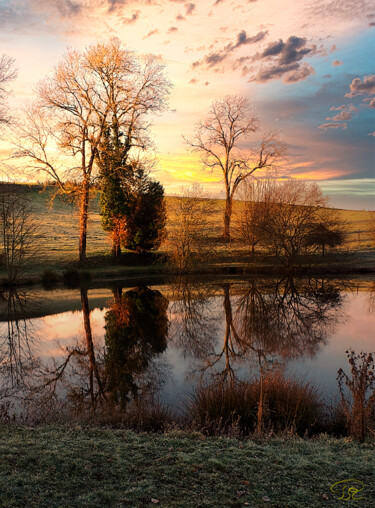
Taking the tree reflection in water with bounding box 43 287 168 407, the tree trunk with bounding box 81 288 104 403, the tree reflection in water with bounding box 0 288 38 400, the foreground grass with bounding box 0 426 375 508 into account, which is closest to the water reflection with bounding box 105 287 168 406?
the tree reflection in water with bounding box 43 287 168 407

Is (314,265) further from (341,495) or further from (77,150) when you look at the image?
(341,495)

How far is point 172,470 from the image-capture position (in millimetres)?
5430

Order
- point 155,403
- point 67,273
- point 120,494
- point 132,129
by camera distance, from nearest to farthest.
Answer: point 120,494, point 155,403, point 67,273, point 132,129

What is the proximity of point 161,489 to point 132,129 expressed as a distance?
114 feet

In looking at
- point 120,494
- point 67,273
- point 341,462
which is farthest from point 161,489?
point 67,273

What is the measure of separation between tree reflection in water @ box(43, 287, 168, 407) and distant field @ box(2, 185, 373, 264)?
16211mm

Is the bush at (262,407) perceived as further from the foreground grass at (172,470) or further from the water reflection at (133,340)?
the water reflection at (133,340)

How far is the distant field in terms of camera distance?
36.6 metres

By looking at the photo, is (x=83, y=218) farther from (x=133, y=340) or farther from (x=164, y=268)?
(x=133, y=340)

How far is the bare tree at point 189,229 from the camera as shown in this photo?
110 feet

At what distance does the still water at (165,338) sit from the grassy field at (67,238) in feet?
27.3

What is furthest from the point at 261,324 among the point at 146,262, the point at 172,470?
the point at 146,262

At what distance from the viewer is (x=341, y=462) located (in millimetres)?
5859

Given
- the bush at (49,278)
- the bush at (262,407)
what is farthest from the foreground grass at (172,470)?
the bush at (49,278)
